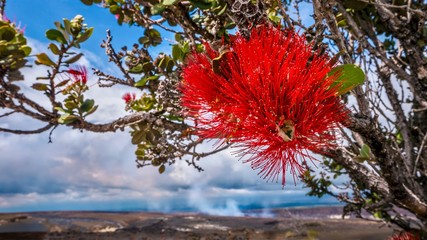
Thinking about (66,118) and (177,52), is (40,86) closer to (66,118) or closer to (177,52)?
(66,118)

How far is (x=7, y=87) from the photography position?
6.89 ft

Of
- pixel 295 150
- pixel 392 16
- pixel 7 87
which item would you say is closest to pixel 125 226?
pixel 7 87

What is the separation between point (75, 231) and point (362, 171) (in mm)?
6303

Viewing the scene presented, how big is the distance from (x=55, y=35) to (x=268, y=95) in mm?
1512

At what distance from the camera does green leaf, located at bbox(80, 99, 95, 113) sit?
6.87ft

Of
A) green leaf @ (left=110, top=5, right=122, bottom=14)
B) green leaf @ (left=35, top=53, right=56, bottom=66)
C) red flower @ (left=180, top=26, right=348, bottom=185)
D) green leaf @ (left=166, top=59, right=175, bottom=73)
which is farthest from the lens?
green leaf @ (left=110, top=5, right=122, bottom=14)

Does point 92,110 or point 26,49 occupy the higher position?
point 26,49

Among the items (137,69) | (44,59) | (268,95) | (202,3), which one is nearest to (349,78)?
(268,95)

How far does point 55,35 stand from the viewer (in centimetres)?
192

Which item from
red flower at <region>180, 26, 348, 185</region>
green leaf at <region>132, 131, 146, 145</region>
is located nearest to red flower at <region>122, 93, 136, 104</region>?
green leaf at <region>132, 131, 146, 145</region>

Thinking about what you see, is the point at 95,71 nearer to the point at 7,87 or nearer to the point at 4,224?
the point at 7,87

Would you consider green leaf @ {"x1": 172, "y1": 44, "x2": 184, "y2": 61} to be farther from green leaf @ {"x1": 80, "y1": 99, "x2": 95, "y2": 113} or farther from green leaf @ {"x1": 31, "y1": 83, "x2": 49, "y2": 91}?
green leaf @ {"x1": 31, "y1": 83, "x2": 49, "y2": 91}

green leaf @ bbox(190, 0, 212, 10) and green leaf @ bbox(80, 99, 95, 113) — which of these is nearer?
green leaf @ bbox(190, 0, 212, 10)

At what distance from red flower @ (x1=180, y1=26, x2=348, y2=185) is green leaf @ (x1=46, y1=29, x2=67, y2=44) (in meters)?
1.26
